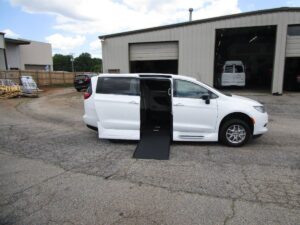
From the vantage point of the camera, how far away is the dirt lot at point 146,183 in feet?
10.5

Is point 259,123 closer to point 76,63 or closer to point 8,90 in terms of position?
point 8,90

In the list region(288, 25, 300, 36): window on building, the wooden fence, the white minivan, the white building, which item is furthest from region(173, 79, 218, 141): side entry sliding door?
the white building

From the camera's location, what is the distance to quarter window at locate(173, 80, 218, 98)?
6.02 meters

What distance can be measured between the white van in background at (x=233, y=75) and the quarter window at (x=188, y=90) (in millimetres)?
14549

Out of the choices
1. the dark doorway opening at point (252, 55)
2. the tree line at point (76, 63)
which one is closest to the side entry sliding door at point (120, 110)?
the dark doorway opening at point (252, 55)

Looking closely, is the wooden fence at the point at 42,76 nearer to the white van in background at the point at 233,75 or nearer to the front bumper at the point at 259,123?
the white van in background at the point at 233,75

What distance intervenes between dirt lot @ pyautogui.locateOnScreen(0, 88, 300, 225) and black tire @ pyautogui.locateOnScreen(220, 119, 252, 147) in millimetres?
247

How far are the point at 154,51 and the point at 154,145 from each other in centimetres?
1292

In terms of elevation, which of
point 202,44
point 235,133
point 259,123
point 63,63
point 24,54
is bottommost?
point 235,133

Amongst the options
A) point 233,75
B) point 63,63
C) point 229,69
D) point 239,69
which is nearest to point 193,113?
point 233,75

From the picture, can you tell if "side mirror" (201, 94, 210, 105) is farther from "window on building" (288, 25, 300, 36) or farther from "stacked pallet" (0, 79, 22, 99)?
"stacked pallet" (0, 79, 22, 99)

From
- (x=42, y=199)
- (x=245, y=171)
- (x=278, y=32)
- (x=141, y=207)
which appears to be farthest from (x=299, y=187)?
(x=278, y=32)

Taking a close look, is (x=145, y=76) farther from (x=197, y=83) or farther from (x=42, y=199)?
(x=42, y=199)

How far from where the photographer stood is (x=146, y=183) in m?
4.08
